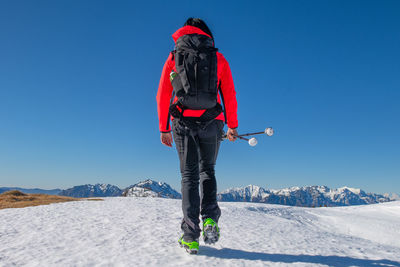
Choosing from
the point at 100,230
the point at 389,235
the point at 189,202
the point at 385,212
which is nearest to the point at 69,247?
the point at 100,230

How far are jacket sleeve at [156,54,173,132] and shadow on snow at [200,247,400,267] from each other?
1.79m

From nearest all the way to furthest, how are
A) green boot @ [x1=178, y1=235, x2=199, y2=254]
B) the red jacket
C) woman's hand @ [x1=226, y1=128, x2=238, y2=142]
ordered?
green boot @ [x1=178, y1=235, x2=199, y2=254]
the red jacket
woman's hand @ [x1=226, y1=128, x2=238, y2=142]

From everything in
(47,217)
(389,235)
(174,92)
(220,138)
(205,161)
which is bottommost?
(389,235)

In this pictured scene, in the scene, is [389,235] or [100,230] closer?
[100,230]

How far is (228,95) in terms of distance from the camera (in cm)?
383

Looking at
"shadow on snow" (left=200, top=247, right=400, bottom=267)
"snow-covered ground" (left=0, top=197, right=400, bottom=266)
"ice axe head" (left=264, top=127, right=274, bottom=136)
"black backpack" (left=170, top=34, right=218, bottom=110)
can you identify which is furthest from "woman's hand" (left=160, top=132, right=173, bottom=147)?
"ice axe head" (left=264, top=127, right=274, bottom=136)

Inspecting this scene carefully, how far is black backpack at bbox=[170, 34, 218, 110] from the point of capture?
10.7 feet

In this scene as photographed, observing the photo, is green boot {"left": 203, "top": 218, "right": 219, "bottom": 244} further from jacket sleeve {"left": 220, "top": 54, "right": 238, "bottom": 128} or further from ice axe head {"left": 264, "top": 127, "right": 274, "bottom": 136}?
ice axe head {"left": 264, "top": 127, "right": 274, "bottom": 136}

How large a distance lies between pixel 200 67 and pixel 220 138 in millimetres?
1067

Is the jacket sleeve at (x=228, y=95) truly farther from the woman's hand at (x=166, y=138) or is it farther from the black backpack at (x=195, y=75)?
the woman's hand at (x=166, y=138)

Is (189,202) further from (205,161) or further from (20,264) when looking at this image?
(20,264)

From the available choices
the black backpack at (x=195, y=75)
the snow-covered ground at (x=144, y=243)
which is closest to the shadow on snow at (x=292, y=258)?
the snow-covered ground at (x=144, y=243)

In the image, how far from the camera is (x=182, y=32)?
11.8 feet

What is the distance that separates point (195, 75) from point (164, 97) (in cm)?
65
